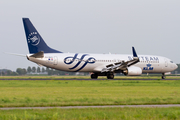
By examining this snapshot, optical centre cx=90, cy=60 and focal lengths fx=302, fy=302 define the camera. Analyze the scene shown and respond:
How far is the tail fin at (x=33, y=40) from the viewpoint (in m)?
44.0

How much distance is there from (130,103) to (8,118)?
7553 mm

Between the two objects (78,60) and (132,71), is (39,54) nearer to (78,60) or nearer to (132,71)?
(78,60)

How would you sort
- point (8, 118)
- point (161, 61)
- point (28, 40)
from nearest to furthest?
point (8, 118), point (28, 40), point (161, 61)

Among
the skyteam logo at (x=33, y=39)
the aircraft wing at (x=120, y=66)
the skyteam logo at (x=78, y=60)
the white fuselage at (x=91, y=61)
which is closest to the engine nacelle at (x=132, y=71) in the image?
the aircraft wing at (x=120, y=66)

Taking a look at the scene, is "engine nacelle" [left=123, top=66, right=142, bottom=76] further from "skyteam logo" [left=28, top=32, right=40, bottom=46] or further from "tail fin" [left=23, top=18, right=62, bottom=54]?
"skyteam logo" [left=28, top=32, right=40, bottom=46]

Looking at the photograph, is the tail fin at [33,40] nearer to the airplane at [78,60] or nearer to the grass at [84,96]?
the airplane at [78,60]

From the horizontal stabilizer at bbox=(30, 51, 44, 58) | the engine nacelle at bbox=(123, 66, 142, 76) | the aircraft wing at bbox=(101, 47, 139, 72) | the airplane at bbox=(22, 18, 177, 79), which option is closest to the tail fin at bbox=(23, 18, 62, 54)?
the airplane at bbox=(22, 18, 177, 79)

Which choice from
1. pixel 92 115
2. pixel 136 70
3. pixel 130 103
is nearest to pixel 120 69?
pixel 136 70

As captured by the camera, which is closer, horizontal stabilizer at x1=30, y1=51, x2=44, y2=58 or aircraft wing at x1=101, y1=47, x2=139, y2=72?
horizontal stabilizer at x1=30, y1=51, x2=44, y2=58

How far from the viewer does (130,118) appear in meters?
11.3

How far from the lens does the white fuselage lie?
44625 millimetres

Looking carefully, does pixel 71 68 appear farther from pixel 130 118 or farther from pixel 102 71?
pixel 130 118

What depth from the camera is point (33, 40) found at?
4450cm

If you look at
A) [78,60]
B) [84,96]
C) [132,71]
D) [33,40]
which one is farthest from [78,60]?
[84,96]
